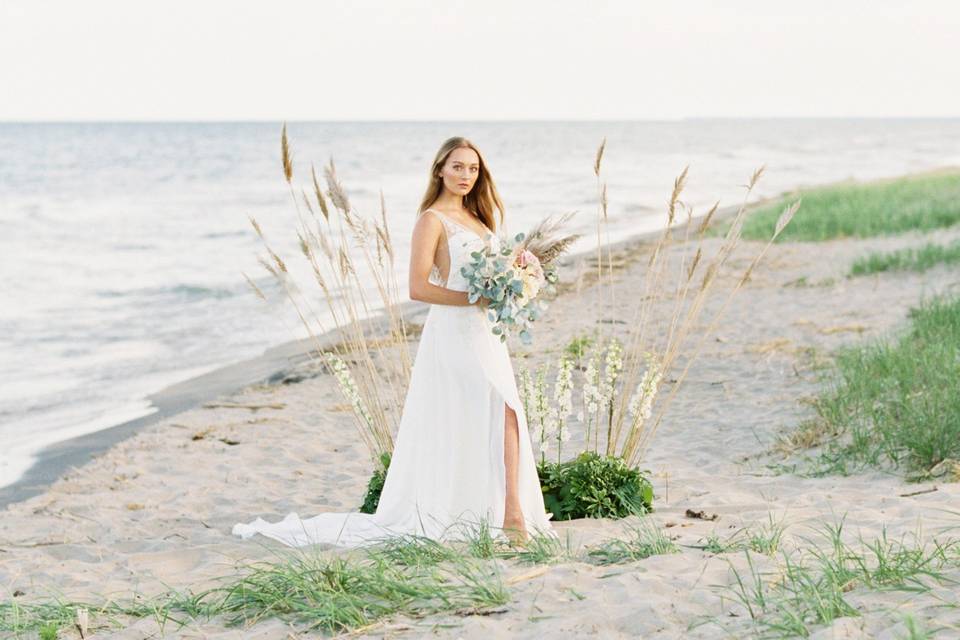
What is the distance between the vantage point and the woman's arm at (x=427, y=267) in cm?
472

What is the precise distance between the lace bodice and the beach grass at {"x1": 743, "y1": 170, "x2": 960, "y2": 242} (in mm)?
14938

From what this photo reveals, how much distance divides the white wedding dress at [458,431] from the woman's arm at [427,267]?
0.06 metres

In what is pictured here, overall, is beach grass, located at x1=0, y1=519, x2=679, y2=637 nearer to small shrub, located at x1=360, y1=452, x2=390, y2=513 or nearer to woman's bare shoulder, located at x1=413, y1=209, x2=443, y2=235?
small shrub, located at x1=360, y1=452, x2=390, y2=513

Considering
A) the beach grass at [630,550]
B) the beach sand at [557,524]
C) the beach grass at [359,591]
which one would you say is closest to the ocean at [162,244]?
the beach sand at [557,524]

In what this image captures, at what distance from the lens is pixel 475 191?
5.06 m

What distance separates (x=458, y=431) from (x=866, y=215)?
17.1 meters

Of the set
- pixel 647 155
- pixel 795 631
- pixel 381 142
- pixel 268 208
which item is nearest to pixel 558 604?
pixel 795 631

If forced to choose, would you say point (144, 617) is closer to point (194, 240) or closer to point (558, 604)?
point (558, 604)

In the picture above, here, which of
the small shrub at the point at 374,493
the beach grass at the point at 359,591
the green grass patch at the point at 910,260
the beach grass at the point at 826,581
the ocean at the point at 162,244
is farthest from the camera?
the green grass patch at the point at 910,260

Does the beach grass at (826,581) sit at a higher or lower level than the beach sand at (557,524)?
higher

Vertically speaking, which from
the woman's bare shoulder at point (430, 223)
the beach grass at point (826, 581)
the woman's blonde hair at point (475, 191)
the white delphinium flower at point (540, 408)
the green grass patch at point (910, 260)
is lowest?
the beach grass at point (826, 581)

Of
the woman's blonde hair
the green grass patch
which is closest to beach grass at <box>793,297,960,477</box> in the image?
the woman's blonde hair

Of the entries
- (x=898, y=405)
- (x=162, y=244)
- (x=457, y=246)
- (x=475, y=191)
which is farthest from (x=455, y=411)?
(x=162, y=244)

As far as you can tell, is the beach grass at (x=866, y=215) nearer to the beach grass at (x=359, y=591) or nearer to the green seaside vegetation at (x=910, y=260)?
the green seaside vegetation at (x=910, y=260)
